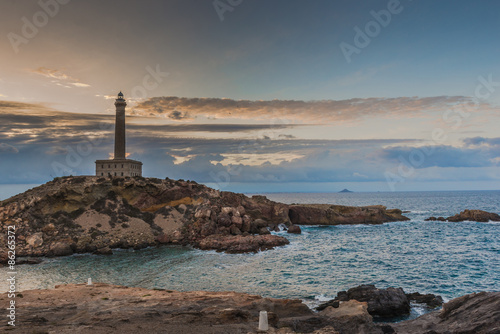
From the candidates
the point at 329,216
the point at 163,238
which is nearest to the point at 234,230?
the point at 163,238

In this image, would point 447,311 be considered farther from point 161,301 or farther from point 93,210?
point 93,210

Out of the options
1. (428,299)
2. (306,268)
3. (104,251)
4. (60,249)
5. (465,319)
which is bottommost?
(104,251)

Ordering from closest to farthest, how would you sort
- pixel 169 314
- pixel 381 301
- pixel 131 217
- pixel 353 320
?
pixel 353 320 → pixel 169 314 → pixel 381 301 → pixel 131 217

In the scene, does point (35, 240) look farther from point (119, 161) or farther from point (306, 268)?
point (306, 268)

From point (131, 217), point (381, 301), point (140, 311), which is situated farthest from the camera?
point (131, 217)

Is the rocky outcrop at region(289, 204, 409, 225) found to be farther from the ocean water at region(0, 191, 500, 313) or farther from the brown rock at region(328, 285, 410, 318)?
the brown rock at region(328, 285, 410, 318)

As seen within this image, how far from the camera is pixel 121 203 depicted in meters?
66.9

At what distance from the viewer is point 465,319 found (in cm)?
1584

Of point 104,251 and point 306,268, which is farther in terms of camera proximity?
point 104,251

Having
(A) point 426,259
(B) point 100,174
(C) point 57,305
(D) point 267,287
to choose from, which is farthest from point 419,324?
(B) point 100,174

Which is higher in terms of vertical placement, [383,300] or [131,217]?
[383,300]

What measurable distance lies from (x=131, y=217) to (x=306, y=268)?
134 feet

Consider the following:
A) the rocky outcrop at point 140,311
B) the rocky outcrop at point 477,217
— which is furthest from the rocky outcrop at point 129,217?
the rocky outcrop at point 477,217

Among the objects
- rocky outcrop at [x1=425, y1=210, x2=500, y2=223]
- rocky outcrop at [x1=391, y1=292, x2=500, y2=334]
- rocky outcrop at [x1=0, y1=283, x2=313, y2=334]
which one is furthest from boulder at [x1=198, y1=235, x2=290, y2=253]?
rocky outcrop at [x1=425, y1=210, x2=500, y2=223]
